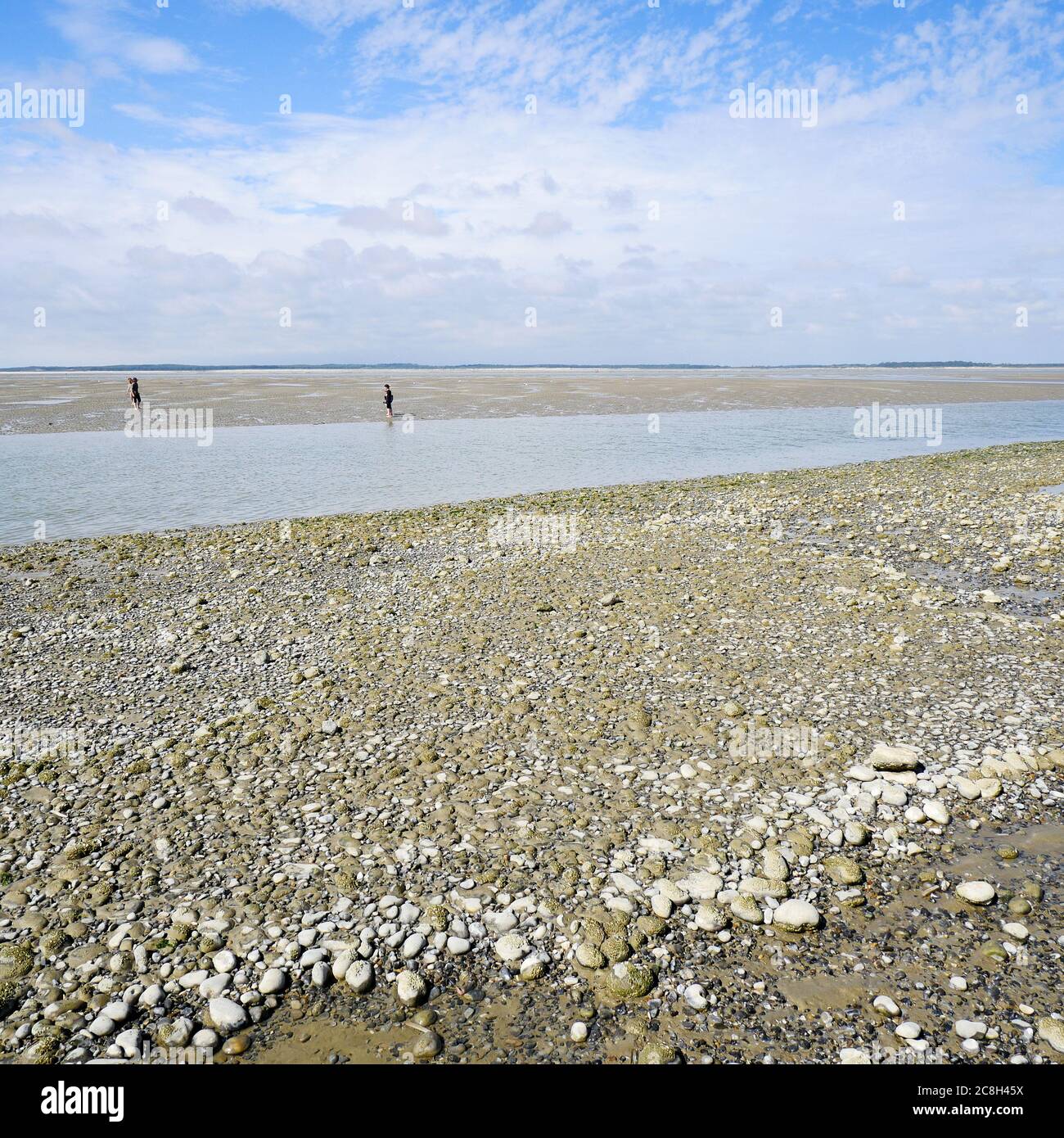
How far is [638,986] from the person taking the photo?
17.3ft

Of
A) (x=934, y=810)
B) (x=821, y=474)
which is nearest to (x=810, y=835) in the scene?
(x=934, y=810)

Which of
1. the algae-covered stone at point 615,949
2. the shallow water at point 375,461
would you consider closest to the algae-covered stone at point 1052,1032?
the algae-covered stone at point 615,949

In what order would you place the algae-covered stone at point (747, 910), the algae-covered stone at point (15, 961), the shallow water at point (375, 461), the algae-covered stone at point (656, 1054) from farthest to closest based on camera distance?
the shallow water at point (375, 461)
the algae-covered stone at point (747, 910)
the algae-covered stone at point (15, 961)
the algae-covered stone at point (656, 1054)

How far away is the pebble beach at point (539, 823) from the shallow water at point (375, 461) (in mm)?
10436

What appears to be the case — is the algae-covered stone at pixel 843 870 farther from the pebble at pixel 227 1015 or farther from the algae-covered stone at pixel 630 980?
the pebble at pixel 227 1015

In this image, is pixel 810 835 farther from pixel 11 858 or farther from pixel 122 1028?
pixel 11 858

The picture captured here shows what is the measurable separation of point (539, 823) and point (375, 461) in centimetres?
3043

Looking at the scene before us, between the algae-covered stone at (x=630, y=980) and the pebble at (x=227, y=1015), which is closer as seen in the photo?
the pebble at (x=227, y=1015)

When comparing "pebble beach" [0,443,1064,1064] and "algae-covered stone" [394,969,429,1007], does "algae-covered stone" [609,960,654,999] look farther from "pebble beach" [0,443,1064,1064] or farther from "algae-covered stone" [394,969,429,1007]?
"algae-covered stone" [394,969,429,1007]

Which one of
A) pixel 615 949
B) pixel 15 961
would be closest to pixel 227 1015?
Answer: pixel 15 961

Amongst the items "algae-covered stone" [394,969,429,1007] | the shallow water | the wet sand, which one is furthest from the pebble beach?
the wet sand

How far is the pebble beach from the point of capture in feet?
16.7

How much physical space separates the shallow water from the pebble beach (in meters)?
10.4

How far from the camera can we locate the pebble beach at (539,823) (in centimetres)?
509
